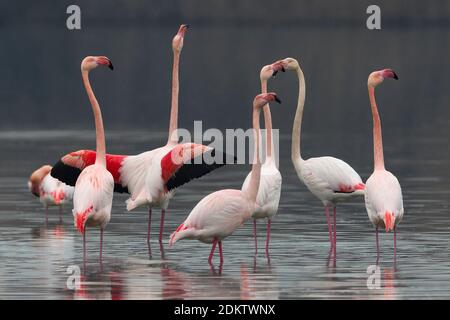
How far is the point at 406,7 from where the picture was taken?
4454 inches

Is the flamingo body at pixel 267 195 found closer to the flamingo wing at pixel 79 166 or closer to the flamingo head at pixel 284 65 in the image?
the flamingo head at pixel 284 65

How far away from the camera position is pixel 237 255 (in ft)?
52.4

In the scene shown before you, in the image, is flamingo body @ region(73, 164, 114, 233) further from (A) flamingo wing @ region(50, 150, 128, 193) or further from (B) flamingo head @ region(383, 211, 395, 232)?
(B) flamingo head @ region(383, 211, 395, 232)

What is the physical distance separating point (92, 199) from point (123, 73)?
1801 inches

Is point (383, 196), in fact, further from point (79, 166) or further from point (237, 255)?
point (79, 166)

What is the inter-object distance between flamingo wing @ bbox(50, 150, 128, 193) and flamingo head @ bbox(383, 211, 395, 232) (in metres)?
3.27

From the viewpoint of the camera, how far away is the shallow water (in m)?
13.7

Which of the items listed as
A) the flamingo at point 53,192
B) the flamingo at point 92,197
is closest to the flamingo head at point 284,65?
the flamingo at point 92,197

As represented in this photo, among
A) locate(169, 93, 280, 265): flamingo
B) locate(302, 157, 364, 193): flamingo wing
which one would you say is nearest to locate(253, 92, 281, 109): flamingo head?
locate(169, 93, 280, 265): flamingo

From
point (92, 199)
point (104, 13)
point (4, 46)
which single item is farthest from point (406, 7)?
point (92, 199)

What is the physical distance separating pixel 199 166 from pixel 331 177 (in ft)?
4.71

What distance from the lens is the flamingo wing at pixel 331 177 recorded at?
16.6 m

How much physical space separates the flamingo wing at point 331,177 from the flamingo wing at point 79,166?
203 centimetres
